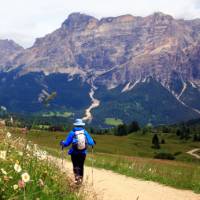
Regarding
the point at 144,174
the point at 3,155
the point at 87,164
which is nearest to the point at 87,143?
the point at 3,155

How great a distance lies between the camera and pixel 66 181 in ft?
33.7

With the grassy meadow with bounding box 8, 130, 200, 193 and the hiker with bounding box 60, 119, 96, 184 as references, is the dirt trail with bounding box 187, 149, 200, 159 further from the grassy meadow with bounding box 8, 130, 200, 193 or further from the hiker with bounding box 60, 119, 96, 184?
the hiker with bounding box 60, 119, 96, 184

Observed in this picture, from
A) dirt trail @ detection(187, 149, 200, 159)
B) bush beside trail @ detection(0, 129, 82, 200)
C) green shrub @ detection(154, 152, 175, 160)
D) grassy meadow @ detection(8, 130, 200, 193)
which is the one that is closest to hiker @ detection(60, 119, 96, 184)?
grassy meadow @ detection(8, 130, 200, 193)

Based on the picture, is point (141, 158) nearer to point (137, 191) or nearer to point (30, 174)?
point (137, 191)

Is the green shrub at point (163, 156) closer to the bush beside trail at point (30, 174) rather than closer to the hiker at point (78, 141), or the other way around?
the hiker at point (78, 141)

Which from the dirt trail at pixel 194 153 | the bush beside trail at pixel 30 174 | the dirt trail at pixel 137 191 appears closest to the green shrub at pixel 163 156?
the dirt trail at pixel 194 153

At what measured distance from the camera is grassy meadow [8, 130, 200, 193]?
925 inches

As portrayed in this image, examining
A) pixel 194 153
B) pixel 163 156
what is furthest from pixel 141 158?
pixel 194 153

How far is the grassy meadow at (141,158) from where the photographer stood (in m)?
23.5

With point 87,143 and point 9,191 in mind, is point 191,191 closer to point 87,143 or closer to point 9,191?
point 87,143

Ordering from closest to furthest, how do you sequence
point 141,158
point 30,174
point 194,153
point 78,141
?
1. point 30,174
2. point 78,141
3. point 141,158
4. point 194,153

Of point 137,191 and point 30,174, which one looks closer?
point 30,174

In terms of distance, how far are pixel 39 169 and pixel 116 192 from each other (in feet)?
28.4

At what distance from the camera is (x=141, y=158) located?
63344mm
